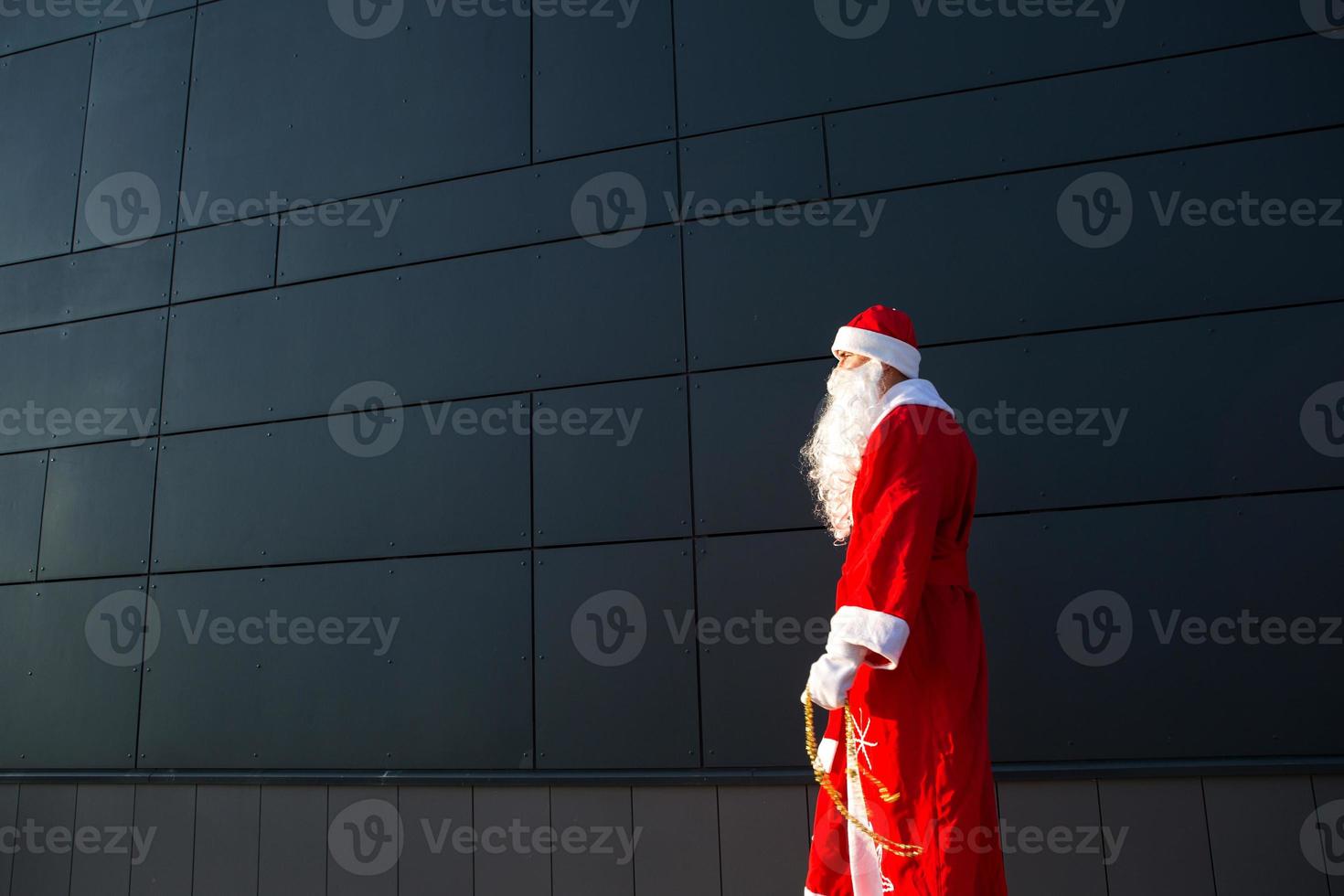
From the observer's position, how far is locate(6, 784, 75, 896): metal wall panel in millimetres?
3604

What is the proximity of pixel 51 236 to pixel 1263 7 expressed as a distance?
449 centimetres

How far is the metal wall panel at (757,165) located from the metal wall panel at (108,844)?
9.53ft

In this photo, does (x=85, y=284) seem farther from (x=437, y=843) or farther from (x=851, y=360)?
(x=851, y=360)

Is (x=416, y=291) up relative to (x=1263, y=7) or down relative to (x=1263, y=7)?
down

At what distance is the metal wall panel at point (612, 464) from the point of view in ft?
10.6

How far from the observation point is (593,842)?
3.11 m

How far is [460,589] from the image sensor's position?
337cm

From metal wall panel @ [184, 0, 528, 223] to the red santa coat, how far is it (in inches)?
85.6

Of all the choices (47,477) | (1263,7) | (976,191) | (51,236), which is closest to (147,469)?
(47,477)

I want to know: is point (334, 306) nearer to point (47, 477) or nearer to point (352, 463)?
point (352, 463)

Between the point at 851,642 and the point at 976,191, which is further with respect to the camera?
the point at 976,191

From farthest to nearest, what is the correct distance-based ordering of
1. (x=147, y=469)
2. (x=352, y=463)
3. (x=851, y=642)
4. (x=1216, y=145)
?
1. (x=147, y=469)
2. (x=352, y=463)
3. (x=1216, y=145)
4. (x=851, y=642)

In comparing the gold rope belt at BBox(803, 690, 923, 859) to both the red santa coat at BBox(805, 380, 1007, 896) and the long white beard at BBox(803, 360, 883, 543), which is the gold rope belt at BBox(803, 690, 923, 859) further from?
the long white beard at BBox(803, 360, 883, 543)

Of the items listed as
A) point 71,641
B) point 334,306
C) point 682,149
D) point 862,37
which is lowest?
point 71,641
